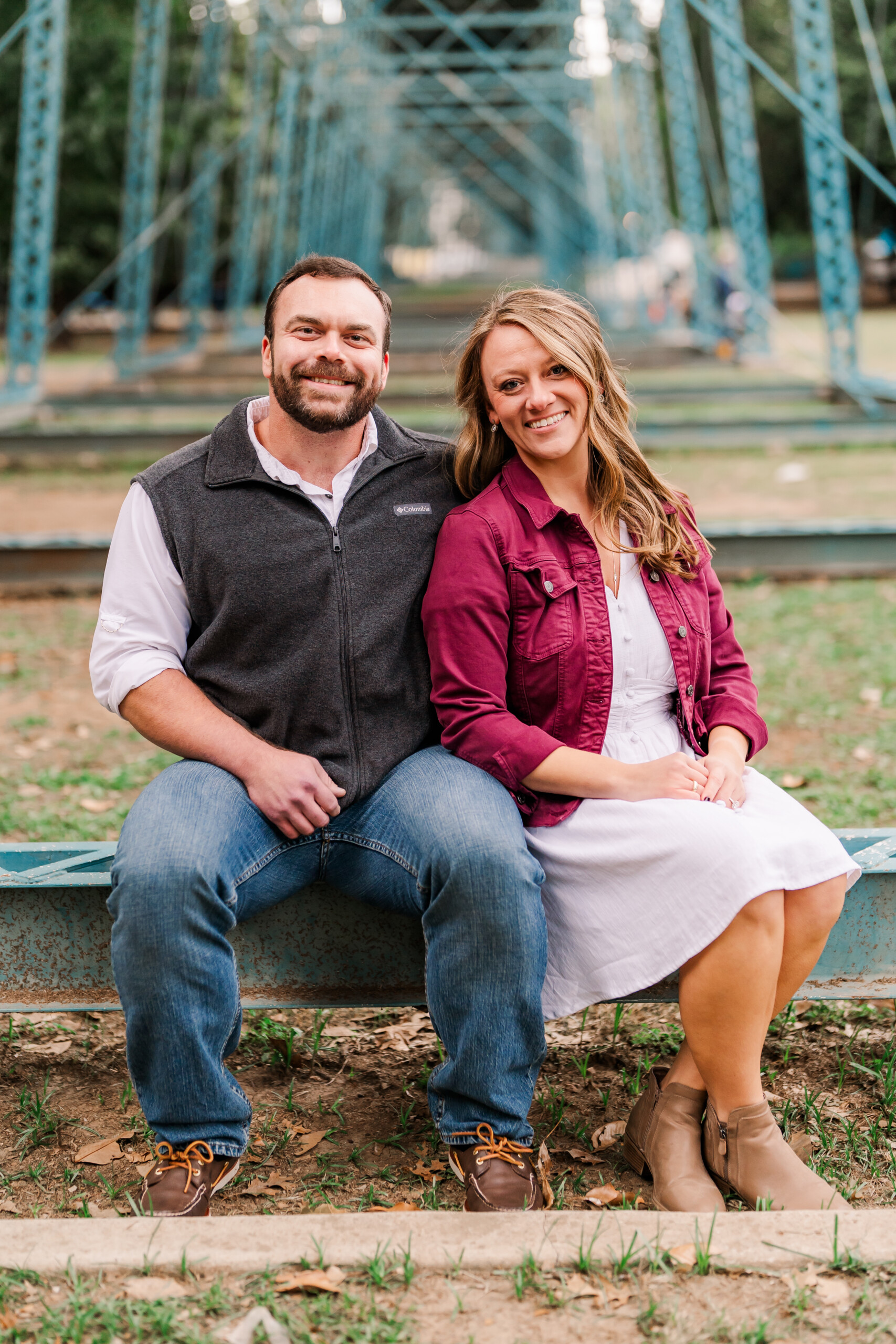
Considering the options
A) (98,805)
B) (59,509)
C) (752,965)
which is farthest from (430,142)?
(752,965)

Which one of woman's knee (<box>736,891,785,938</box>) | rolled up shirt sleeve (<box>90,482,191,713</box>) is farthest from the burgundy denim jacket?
rolled up shirt sleeve (<box>90,482,191,713</box>)

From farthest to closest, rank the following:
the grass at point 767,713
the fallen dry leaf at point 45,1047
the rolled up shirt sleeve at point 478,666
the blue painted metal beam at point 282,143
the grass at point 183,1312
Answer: the blue painted metal beam at point 282,143 → the grass at point 767,713 → the fallen dry leaf at point 45,1047 → the rolled up shirt sleeve at point 478,666 → the grass at point 183,1312

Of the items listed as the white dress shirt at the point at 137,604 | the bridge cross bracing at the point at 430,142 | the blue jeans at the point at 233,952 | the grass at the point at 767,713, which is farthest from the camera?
the bridge cross bracing at the point at 430,142

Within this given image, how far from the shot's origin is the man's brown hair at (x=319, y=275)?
2.66 m

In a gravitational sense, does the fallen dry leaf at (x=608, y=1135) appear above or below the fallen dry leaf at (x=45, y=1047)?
below

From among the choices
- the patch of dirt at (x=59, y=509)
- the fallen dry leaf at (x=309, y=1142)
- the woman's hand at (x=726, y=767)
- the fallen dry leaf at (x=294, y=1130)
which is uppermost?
the patch of dirt at (x=59, y=509)

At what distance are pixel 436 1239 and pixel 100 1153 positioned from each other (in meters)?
0.83

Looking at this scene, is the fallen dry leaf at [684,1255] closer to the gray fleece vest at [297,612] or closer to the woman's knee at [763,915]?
the woman's knee at [763,915]

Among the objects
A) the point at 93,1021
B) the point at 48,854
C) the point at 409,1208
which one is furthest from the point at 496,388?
the point at 93,1021

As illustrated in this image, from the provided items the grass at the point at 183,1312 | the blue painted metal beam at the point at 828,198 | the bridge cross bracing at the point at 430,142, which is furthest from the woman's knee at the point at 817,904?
the blue painted metal beam at the point at 828,198

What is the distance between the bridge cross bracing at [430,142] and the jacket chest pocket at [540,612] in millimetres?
5247

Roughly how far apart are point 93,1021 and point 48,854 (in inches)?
22.5

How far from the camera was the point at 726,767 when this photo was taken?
2.52 metres

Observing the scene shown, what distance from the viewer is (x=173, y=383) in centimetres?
1562
